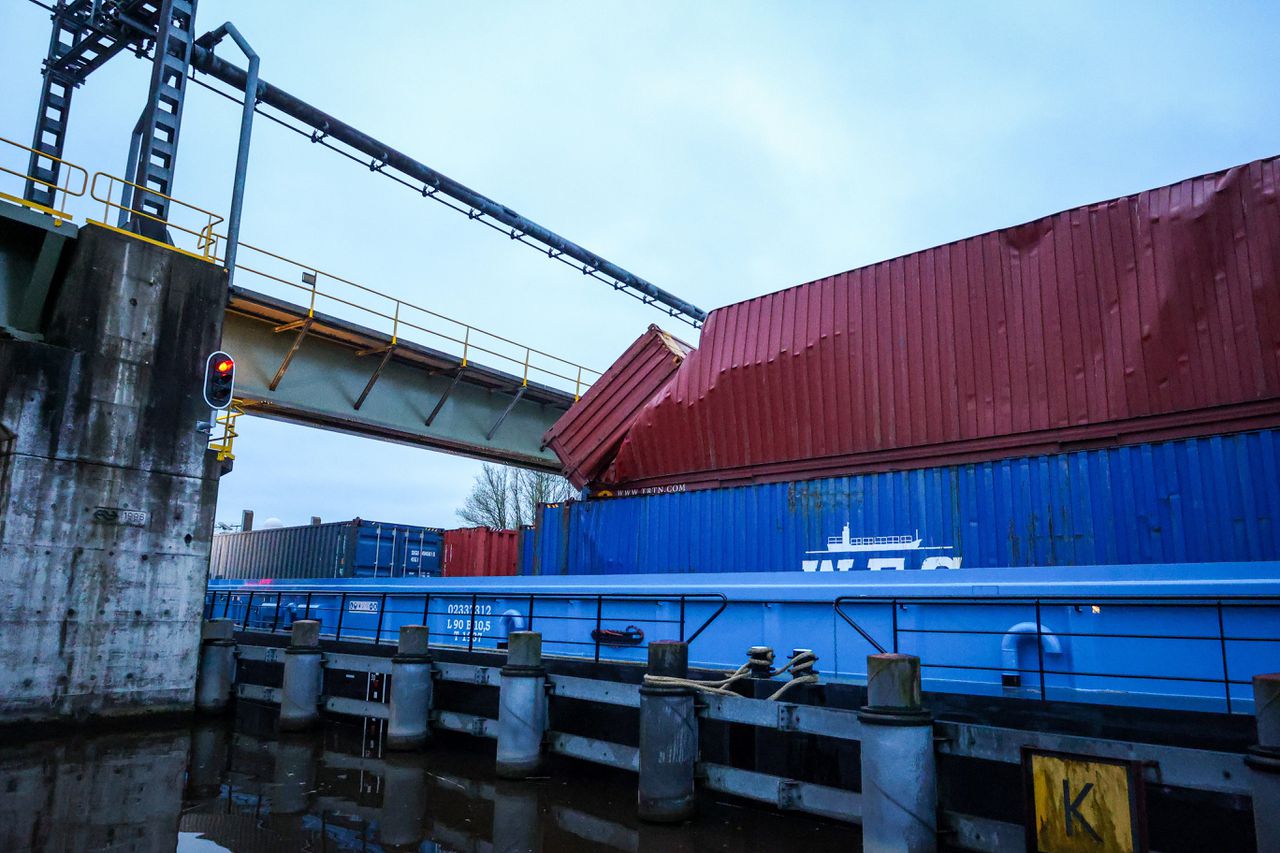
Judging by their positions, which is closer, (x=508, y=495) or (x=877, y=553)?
(x=877, y=553)

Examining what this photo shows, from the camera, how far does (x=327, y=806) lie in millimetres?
8109

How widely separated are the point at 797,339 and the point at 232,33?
45.7ft

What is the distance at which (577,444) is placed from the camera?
50.5ft

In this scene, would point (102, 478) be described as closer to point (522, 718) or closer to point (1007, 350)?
point (522, 718)

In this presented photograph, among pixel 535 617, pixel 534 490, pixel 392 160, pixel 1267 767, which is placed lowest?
pixel 1267 767

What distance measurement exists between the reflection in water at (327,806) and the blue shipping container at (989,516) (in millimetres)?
3634

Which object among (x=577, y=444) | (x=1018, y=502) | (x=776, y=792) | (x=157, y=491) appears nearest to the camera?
(x=776, y=792)

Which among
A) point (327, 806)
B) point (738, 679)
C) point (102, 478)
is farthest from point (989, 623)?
point (102, 478)

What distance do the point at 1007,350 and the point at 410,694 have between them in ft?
29.3

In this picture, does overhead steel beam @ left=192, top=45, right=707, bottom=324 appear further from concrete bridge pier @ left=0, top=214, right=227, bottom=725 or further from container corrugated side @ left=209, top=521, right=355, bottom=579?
container corrugated side @ left=209, top=521, right=355, bottom=579

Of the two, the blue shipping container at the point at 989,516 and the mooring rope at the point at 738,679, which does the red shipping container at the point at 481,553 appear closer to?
the blue shipping container at the point at 989,516

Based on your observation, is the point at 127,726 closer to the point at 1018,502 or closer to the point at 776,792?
the point at 776,792

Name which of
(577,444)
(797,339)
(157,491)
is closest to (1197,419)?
(797,339)

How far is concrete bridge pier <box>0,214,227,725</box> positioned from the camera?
1169 cm
